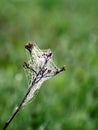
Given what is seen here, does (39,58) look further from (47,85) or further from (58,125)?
(47,85)

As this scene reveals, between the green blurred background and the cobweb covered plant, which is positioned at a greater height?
the green blurred background

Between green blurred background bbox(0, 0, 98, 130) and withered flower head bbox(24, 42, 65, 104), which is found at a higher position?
green blurred background bbox(0, 0, 98, 130)

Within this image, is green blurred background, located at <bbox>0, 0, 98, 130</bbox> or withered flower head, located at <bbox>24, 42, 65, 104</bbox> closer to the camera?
withered flower head, located at <bbox>24, 42, 65, 104</bbox>

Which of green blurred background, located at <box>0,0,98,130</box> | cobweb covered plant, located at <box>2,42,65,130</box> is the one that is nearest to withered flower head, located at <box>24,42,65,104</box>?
cobweb covered plant, located at <box>2,42,65,130</box>

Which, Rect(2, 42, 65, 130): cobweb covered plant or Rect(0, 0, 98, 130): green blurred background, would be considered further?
Rect(0, 0, 98, 130): green blurred background

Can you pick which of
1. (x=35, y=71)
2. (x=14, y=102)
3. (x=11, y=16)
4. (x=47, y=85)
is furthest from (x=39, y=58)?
(x=11, y=16)

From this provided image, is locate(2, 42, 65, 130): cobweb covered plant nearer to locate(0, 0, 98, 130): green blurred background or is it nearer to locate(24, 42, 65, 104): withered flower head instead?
locate(24, 42, 65, 104): withered flower head

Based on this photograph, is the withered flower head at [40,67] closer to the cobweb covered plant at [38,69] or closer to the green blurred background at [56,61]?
the cobweb covered plant at [38,69]

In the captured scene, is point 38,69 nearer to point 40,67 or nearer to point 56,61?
point 40,67

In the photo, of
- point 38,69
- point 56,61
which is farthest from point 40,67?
point 56,61
